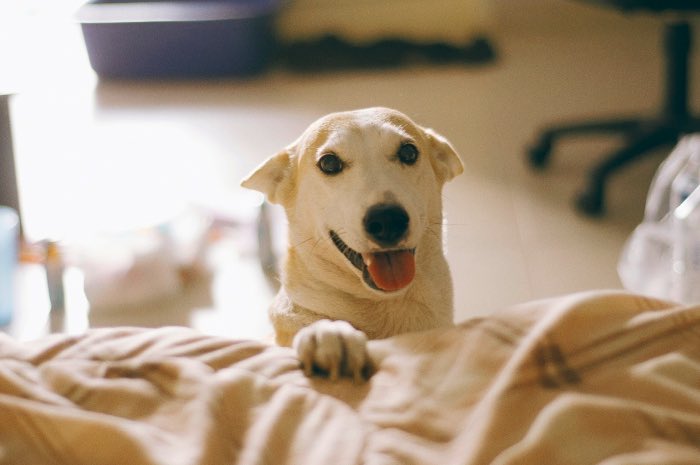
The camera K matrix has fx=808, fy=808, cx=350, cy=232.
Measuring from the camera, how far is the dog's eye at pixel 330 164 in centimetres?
Result: 119

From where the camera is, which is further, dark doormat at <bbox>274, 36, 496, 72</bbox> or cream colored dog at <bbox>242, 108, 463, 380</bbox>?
dark doormat at <bbox>274, 36, 496, 72</bbox>

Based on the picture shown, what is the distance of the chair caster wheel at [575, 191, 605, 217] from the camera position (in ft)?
8.03

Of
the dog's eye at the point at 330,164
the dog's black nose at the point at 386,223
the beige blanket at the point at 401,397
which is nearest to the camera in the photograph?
the beige blanket at the point at 401,397

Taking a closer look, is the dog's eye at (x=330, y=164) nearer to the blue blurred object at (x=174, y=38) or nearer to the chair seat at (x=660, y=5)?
the chair seat at (x=660, y=5)

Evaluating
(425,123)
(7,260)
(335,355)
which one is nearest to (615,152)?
(425,123)

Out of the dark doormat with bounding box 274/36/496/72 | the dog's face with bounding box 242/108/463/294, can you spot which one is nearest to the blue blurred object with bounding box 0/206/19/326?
the dog's face with bounding box 242/108/463/294

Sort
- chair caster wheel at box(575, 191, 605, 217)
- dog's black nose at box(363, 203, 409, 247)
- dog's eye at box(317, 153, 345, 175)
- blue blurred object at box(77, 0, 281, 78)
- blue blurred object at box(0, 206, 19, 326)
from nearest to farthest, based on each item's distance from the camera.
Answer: dog's black nose at box(363, 203, 409, 247) < dog's eye at box(317, 153, 345, 175) < blue blurred object at box(0, 206, 19, 326) < chair caster wheel at box(575, 191, 605, 217) < blue blurred object at box(77, 0, 281, 78)

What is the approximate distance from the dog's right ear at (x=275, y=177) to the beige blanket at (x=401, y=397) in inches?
18.1

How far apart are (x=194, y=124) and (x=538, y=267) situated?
153 cm

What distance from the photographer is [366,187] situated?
1128 mm

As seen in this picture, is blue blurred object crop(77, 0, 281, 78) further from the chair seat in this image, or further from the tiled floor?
the chair seat

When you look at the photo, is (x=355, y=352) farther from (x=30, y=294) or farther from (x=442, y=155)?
(x=30, y=294)

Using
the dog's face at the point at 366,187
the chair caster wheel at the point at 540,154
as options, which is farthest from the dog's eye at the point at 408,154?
the chair caster wheel at the point at 540,154

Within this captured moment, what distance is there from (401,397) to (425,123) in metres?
1.47
